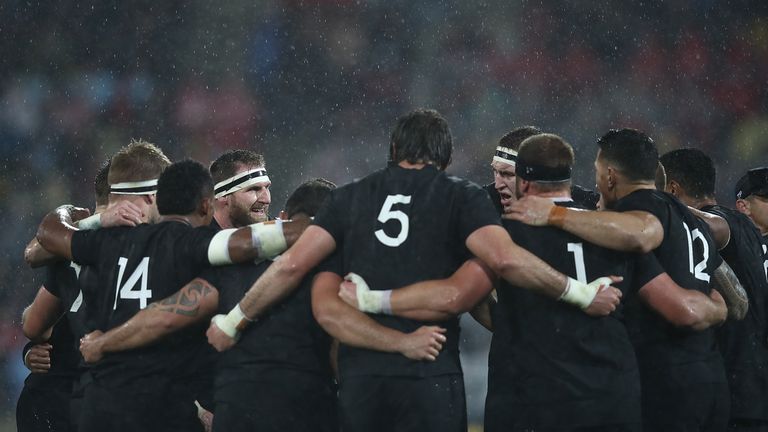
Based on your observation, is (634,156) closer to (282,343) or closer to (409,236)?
(409,236)

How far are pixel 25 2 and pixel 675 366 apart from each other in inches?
437

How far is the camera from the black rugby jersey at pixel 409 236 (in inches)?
161

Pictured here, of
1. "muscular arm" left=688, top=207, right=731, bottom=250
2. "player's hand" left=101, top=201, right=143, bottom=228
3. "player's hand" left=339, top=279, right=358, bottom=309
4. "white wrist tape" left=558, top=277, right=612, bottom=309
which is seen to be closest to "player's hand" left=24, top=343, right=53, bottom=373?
"player's hand" left=101, top=201, right=143, bottom=228

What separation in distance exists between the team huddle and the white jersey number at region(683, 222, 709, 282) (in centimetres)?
2

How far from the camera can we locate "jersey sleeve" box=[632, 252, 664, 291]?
4.53 meters

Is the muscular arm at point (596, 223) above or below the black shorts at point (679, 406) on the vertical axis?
above

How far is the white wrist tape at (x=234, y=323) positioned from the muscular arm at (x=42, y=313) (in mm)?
1510

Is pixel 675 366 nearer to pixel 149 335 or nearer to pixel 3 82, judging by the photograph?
pixel 149 335

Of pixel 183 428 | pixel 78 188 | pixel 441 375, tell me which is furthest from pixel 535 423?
pixel 78 188

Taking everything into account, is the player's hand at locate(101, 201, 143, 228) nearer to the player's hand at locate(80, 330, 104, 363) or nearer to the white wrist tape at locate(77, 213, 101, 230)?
the white wrist tape at locate(77, 213, 101, 230)

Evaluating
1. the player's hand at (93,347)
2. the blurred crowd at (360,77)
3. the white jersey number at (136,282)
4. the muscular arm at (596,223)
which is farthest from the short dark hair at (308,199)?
the blurred crowd at (360,77)

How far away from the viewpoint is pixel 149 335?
462 cm

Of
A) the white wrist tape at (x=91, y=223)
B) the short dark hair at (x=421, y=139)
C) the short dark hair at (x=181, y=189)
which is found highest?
the short dark hair at (x=421, y=139)

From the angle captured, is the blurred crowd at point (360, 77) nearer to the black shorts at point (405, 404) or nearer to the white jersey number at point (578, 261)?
the white jersey number at point (578, 261)
